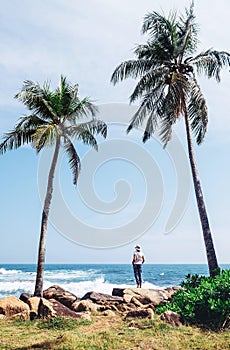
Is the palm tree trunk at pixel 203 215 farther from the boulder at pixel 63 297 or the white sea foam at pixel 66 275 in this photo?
the white sea foam at pixel 66 275

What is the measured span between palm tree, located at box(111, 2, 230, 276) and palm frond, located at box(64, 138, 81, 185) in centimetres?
275

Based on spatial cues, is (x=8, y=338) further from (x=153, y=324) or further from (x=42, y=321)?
(x=153, y=324)

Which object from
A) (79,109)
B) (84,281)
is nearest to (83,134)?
(79,109)

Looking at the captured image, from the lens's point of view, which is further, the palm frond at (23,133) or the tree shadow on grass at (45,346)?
the palm frond at (23,133)

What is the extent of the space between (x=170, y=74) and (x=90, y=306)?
9.29m

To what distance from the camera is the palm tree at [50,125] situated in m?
14.9

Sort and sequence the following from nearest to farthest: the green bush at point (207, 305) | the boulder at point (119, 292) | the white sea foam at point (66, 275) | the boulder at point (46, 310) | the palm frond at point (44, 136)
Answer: the green bush at point (207, 305), the boulder at point (46, 310), the palm frond at point (44, 136), the boulder at point (119, 292), the white sea foam at point (66, 275)

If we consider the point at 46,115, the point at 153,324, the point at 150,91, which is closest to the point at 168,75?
the point at 150,91

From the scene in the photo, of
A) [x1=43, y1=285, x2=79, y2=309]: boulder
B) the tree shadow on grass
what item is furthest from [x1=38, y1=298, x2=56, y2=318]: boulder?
the tree shadow on grass

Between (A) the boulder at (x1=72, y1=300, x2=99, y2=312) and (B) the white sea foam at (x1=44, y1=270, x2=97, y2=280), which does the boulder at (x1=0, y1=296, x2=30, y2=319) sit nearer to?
(A) the boulder at (x1=72, y1=300, x2=99, y2=312)

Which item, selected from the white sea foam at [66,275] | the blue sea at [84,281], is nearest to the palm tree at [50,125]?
the blue sea at [84,281]

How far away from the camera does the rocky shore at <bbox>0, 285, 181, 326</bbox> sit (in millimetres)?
11008

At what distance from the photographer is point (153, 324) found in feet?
31.6

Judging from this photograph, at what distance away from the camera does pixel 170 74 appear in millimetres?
15586
